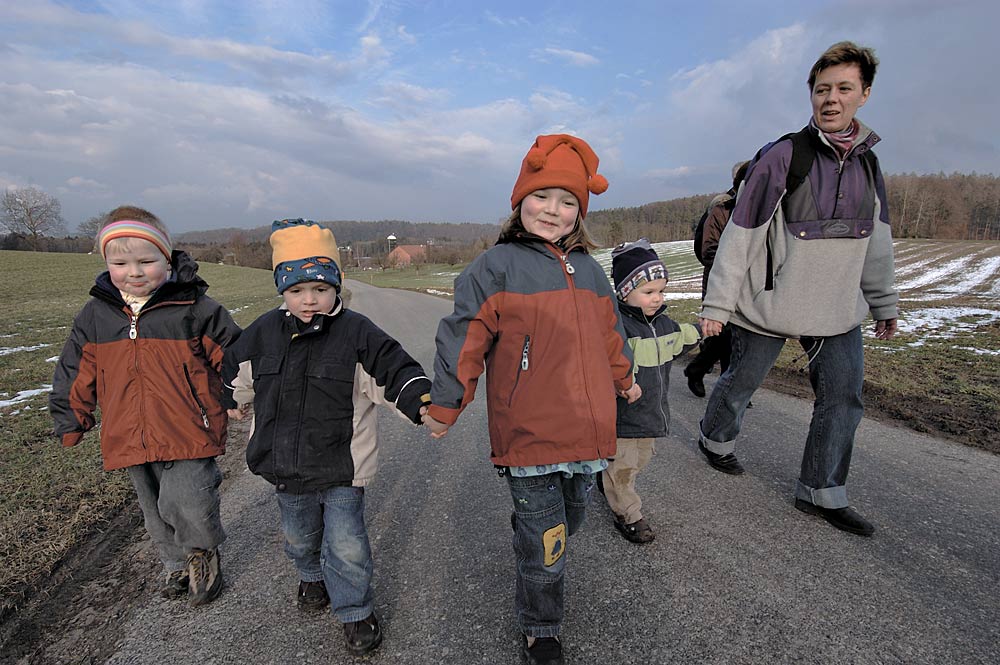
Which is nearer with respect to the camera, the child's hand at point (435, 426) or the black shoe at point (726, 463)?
the child's hand at point (435, 426)

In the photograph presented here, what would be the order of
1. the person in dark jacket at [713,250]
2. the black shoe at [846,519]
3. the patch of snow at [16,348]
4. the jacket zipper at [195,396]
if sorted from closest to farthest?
the jacket zipper at [195,396] → the black shoe at [846,519] → the person in dark jacket at [713,250] → the patch of snow at [16,348]

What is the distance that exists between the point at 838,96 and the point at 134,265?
144 inches

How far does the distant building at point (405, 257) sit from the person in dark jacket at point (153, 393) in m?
91.2

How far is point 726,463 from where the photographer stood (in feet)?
11.6

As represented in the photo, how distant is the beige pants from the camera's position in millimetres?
2824

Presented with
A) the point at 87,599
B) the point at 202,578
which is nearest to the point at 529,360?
the point at 202,578

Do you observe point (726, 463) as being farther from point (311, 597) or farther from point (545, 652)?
point (311, 597)

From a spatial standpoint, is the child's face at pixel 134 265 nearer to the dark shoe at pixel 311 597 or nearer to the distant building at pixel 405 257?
the dark shoe at pixel 311 597

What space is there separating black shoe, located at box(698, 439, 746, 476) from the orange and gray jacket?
6.31 ft

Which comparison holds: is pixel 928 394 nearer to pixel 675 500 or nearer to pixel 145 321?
pixel 675 500

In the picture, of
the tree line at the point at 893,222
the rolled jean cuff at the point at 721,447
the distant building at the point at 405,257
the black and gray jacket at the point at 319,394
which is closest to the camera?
the black and gray jacket at the point at 319,394

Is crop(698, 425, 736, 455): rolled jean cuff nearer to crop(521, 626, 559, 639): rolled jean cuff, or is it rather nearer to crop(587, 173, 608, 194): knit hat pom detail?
crop(521, 626, 559, 639): rolled jean cuff

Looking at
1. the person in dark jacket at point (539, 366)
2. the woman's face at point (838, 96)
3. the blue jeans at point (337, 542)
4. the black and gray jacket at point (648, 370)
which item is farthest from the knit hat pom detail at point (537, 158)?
the woman's face at point (838, 96)

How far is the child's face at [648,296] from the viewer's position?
2875 millimetres
